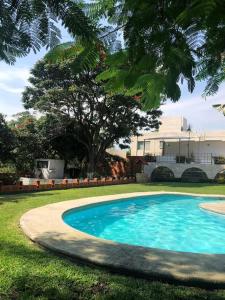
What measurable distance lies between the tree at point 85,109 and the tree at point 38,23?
2394 cm

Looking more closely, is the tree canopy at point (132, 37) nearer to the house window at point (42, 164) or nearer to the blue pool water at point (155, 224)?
the blue pool water at point (155, 224)

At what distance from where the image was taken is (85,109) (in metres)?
29.5

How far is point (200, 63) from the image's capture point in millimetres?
2707

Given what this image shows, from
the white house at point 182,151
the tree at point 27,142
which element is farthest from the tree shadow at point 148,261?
the white house at point 182,151

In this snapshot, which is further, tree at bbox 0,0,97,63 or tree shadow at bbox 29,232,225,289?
tree shadow at bbox 29,232,225,289

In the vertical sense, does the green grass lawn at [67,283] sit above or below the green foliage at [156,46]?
below

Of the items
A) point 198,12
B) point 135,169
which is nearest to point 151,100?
point 198,12

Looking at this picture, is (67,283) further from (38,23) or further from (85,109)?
(85,109)

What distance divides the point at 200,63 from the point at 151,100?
0.56 meters

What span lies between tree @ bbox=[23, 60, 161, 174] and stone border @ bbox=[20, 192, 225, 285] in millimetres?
18805

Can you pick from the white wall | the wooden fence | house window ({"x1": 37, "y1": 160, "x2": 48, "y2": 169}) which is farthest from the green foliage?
house window ({"x1": 37, "y1": 160, "x2": 48, "y2": 169})

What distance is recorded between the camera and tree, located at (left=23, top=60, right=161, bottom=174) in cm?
2714

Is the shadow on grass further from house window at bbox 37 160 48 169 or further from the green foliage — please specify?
house window at bbox 37 160 48 169

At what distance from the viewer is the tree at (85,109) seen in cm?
2714
